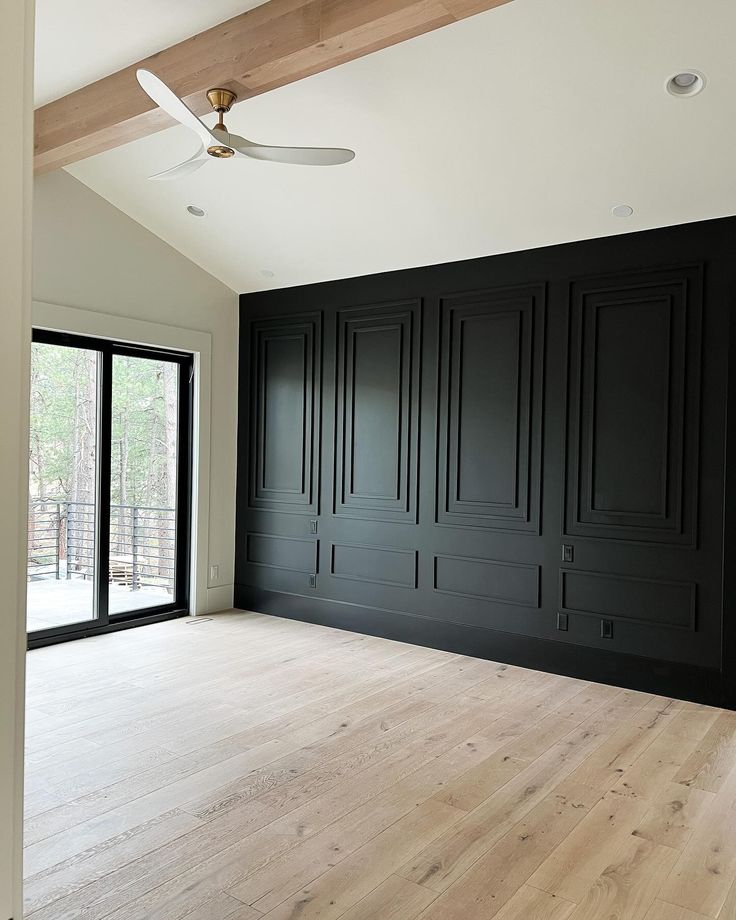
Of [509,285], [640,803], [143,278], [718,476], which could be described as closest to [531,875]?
[640,803]

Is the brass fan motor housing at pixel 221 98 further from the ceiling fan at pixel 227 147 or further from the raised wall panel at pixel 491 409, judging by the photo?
the raised wall panel at pixel 491 409

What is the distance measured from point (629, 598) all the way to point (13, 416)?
4390 millimetres

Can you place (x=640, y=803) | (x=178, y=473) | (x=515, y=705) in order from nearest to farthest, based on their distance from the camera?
(x=640, y=803)
(x=515, y=705)
(x=178, y=473)

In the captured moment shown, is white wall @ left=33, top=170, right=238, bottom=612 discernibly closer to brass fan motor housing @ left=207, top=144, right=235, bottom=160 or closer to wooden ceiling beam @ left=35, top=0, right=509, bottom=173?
wooden ceiling beam @ left=35, top=0, right=509, bottom=173

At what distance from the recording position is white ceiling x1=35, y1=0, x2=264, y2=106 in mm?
3299

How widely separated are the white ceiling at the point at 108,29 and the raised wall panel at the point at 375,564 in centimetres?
352

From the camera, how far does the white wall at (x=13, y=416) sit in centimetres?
58

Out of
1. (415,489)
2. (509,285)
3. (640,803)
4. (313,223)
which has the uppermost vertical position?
(313,223)

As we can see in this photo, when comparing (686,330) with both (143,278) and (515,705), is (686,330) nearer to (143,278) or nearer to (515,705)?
(515,705)

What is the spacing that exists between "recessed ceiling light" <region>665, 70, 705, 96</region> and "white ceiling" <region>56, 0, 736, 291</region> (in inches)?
1.2

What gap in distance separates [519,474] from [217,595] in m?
2.93

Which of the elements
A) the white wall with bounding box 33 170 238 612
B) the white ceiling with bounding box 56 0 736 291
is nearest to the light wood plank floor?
the white wall with bounding box 33 170 238 612

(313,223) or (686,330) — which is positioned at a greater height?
(313,223)

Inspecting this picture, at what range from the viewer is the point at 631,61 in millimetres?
3256
